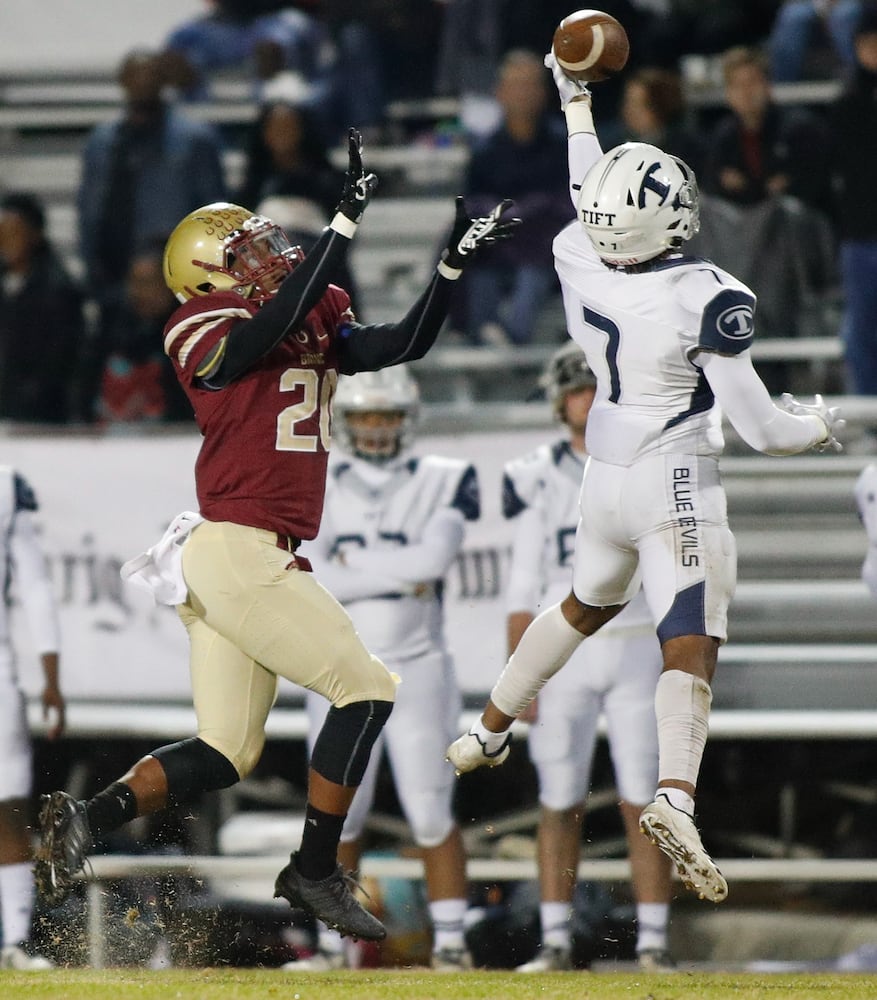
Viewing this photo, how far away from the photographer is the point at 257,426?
13.9ft

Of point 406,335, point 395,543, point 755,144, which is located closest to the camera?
point 406,335

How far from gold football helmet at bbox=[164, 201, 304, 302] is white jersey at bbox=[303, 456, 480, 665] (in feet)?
5.85

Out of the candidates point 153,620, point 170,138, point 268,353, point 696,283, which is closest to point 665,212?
point 696,283

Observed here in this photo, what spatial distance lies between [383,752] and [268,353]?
2.66 metres

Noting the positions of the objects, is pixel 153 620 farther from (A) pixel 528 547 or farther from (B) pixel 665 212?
(B) pixel 665 212

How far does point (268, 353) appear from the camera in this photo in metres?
4.16

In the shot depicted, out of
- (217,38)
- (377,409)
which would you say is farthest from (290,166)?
(377,409)

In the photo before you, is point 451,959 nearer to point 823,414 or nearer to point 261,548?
point 261,548

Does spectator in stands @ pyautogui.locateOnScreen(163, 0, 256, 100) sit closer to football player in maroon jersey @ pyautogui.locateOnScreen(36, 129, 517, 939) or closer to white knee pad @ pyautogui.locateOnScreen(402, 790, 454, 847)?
white knee pad @ pyautogui.locateOnScreen(402, 790, 454, 847)

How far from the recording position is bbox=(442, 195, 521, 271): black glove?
4.24m

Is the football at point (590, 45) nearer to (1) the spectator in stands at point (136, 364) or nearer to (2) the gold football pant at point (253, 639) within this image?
(2) the gold football pant at point (253, 639)

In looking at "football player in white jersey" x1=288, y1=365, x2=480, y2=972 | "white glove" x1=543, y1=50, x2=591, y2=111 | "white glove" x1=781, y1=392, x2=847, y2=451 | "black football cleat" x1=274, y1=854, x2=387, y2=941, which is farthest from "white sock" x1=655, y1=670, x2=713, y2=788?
Answer: "football player in white jersey" x1=288, y1=365, x2=480, y2=972

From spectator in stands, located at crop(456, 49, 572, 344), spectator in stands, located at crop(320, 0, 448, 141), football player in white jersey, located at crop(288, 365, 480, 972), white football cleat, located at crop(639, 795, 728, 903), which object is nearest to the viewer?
white football cleat, located at crop(639, 795, 728, 903)

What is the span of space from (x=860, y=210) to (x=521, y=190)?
1471 millimetres
